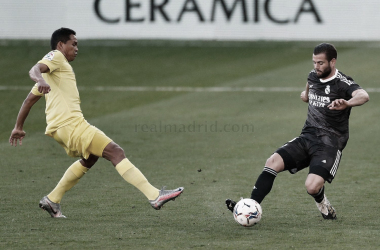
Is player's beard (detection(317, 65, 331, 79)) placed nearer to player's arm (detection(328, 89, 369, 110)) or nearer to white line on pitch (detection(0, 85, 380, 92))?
player's arm (detection(328, 89, 369, 110))

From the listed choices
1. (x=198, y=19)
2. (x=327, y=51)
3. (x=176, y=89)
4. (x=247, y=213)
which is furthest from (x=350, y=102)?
(x=198, y=19)

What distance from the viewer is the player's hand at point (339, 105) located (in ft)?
22.0

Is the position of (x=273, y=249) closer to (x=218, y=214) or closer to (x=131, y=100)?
(x=218, y=214)

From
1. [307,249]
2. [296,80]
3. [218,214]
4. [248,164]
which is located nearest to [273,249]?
[307,249]

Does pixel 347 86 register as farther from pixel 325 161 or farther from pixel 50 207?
pixel 50 207

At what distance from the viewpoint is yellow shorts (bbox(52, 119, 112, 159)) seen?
273 inches

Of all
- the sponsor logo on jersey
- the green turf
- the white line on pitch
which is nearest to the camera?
the green turf

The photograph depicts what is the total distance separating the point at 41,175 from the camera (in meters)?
9.48

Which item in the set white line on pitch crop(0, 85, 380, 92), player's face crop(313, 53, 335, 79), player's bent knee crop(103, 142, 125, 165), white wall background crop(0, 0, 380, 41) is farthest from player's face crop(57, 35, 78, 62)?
white wall background crop(0, 0, 380, 41)

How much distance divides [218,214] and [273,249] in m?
1.51

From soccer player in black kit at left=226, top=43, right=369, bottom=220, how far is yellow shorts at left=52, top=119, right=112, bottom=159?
4.70ft

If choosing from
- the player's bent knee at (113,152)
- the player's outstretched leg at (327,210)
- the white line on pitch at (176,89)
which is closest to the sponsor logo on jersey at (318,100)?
the player's outstretched leg at (327,210)

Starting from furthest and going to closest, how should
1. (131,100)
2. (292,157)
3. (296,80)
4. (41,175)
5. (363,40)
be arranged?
(363,40) → (296,80) → (131,100) → (41,175) → (292,157)

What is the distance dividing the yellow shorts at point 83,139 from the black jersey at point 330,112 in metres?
2.24
